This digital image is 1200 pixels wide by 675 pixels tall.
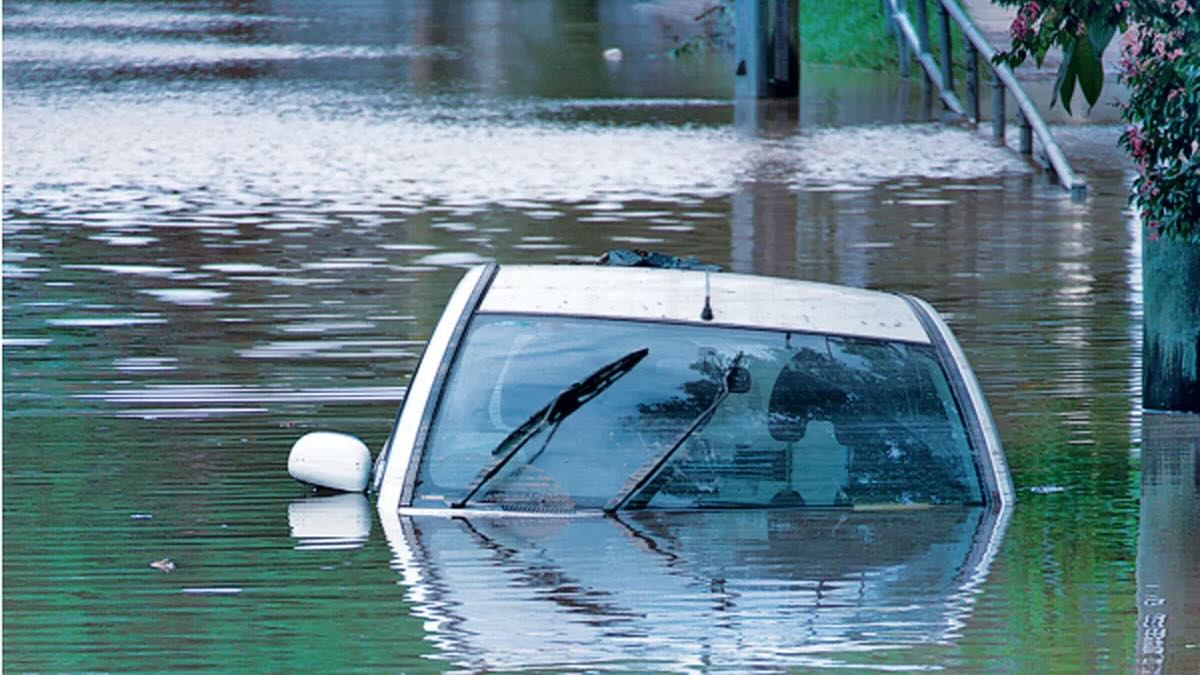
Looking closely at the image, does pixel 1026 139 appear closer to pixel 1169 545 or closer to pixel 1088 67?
pixel 1088 67

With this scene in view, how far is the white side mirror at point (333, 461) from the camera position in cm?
805

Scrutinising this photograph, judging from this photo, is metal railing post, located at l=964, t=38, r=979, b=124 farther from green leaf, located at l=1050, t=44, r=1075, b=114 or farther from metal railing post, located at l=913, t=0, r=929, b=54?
green leaf, located at l=1050, t=44, r=1075, b=114

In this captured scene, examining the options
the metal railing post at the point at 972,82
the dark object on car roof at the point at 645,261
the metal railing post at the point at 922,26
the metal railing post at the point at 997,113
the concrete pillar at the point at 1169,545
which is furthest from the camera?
the metal railing post at the point at 922,26

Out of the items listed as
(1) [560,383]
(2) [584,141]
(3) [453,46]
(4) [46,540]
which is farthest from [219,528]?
(3) [453,46]

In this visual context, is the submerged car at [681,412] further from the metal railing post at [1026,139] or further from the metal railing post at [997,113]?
the metal railing post at [997,113]

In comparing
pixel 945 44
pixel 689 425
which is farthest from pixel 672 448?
pixel 945 44

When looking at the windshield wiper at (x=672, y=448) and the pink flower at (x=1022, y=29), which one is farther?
the pink flower at (x=1022, y=29)

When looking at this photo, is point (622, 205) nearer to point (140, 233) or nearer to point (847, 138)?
point (140, 233)

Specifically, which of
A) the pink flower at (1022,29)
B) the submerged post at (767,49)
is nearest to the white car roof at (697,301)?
the pink flower at (1022,29)

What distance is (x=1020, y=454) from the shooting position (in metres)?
9.82

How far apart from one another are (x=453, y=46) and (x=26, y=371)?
3049 centimetres

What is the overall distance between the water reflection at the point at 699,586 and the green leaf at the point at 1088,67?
177cm

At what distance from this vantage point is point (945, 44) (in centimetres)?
2739

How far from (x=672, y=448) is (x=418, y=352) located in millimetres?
4888
